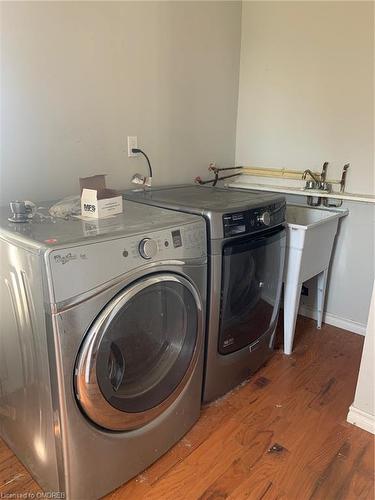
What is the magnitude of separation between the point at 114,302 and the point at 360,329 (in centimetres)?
185

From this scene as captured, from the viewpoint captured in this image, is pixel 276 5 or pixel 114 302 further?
pixel 276 5

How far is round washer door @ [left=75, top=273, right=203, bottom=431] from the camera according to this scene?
3.62ft

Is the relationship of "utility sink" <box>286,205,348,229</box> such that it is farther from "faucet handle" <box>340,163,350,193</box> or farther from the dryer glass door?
the dryer glass door

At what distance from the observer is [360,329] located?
7.84ft

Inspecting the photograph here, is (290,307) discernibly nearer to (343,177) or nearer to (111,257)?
(343,177)

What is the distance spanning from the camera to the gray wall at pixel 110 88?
5.02ft

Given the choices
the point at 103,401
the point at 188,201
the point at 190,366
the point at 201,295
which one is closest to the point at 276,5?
the point at 188,201

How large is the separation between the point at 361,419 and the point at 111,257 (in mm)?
1305

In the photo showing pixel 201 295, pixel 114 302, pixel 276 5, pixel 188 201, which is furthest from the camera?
pixel 276 5

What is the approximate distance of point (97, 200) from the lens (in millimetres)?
1329

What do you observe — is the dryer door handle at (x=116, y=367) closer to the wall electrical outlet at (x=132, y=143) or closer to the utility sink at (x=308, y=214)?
the wall electrical outlet at (x=132, y=143)

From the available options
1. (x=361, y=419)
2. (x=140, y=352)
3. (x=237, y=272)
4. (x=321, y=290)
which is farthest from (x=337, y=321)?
(x=140, y=352)

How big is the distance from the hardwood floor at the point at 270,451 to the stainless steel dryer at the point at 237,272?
0.14 metres

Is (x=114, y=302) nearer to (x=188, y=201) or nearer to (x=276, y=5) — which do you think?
(x=188, y=201)
